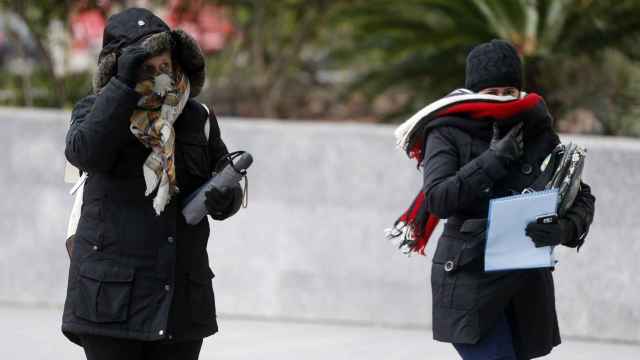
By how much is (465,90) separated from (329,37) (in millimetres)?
7864

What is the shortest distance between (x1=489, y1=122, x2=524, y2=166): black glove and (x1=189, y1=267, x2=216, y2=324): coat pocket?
975mm

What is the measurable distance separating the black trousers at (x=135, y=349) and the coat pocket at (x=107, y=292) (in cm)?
9

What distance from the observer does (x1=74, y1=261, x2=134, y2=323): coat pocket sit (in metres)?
3.72

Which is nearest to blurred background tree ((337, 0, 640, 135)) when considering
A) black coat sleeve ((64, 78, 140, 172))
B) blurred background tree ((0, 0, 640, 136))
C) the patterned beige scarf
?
blurred background tree ((0, 0, 640, 136))

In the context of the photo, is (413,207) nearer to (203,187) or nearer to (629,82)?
(203,187)

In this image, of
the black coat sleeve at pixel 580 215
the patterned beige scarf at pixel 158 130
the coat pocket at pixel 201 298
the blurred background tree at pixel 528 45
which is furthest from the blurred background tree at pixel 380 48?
the patterned beige scarf at pixel 158 130

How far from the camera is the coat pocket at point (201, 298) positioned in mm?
3852

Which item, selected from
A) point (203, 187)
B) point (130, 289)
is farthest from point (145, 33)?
point (130, 289)

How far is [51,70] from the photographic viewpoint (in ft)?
30.5

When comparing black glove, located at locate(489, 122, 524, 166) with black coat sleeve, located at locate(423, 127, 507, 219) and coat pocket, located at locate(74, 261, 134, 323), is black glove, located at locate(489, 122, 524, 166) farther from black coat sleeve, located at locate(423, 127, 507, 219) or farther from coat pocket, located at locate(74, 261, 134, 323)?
coat pocket, located at locate(74, 261, 134, 323)

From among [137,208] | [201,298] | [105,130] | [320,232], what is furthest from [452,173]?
[320,232]

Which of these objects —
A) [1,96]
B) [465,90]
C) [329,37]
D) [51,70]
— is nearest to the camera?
[465,90]

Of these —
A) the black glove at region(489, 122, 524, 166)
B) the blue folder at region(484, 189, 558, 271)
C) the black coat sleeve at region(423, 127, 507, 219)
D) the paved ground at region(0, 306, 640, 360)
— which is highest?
the black glove at region(489, 122, 524, 166)

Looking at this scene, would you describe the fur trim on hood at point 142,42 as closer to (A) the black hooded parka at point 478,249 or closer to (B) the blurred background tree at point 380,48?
(A) the black hooded parka at point 478,249
